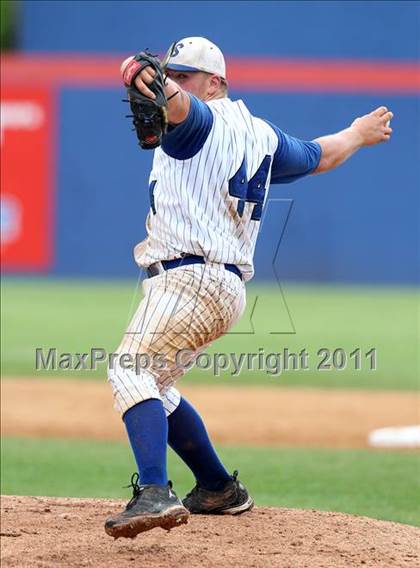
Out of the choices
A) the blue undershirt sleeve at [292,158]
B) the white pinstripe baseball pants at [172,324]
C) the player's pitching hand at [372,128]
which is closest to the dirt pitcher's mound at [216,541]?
the white pinstripe baseball pants at [172,324]

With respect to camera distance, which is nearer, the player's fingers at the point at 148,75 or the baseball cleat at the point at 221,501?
the player's fingers at the point at 148,75

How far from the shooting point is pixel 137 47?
20625 mm

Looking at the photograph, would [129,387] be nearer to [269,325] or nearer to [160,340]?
[160,340]

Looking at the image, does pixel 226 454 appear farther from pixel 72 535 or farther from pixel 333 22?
pixel 333 22

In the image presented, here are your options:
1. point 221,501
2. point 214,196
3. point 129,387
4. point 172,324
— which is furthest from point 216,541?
point 214,196

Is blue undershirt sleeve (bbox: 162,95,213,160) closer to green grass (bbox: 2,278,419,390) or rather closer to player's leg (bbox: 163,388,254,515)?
player's leg (bbox: 163,388,254,515)

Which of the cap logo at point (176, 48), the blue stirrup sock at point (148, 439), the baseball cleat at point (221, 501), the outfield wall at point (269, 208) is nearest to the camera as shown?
the blue stirrup sock at point (148, 439)

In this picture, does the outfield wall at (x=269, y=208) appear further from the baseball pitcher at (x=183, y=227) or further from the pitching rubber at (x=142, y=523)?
the pitching rubber at (x=142, y=523)

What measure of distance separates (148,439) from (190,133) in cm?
104

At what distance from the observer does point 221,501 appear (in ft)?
14.8

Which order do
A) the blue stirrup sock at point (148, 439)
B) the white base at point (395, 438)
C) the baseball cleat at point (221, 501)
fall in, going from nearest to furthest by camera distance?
the blue stirrup sock at point (148, 439) < the baseball cleat at point (221, 501) < the white base at point (395, 438)

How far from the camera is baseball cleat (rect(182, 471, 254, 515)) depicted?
177 inches

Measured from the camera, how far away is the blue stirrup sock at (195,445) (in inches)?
172

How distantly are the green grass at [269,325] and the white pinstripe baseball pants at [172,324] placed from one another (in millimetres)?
5015
